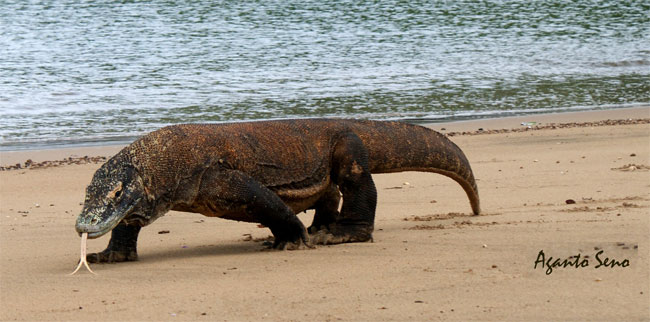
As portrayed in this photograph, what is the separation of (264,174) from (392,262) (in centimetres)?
109

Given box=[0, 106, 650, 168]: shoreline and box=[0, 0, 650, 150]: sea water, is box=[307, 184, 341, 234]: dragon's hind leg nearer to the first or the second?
box=[0, 106, 650, 168]: shoreline

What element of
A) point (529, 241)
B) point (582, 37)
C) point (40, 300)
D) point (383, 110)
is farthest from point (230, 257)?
point (582, 37)

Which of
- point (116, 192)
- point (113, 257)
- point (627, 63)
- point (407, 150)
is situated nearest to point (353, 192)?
point (407, 150)

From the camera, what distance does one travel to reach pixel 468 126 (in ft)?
48.1

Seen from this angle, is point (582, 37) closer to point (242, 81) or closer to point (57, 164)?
point (242, 81)

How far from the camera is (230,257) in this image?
6363 millimetres

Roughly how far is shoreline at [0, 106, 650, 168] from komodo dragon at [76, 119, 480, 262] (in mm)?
5575

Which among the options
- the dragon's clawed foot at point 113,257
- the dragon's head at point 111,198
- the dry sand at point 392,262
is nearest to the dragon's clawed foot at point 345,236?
the dry sand at point 392,262

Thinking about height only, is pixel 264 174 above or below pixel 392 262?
above
